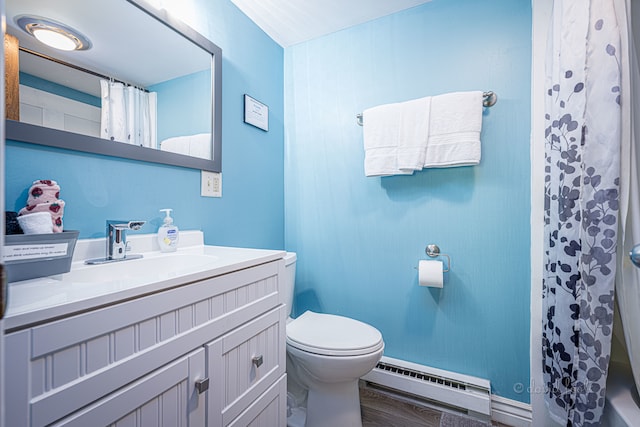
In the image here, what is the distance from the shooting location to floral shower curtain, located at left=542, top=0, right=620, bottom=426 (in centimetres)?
90

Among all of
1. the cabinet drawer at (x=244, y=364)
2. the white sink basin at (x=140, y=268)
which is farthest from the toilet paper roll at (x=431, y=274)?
the white sink basin at (x=140, y=268)

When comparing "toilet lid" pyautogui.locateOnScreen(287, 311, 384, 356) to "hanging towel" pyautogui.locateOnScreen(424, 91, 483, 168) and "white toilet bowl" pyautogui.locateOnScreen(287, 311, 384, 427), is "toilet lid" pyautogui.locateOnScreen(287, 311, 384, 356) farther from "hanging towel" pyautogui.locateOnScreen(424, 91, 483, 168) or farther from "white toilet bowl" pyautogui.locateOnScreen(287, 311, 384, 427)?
"hanging towel" pyautogui.locateOnScreen(424, 91, 483, 168)

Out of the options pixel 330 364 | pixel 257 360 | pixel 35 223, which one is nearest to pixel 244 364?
pixel 257 360

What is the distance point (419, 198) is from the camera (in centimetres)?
158

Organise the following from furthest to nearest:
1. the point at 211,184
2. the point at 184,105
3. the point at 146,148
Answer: the point at 211,184
the point at 184,105
the point at 146,148

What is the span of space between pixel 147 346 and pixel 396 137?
1.39m

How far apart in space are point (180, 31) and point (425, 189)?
54.7 inches

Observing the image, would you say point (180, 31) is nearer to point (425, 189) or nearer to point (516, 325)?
point (425, 189)

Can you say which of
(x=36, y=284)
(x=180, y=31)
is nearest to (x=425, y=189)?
(x=180, y=31)

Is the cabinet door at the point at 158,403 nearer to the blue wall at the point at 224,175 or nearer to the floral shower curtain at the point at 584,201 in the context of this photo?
the blue wall at the point at 224,175

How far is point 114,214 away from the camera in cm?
100

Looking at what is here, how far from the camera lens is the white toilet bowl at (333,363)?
1.17 m

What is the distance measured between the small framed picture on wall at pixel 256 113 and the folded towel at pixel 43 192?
0.94 meters

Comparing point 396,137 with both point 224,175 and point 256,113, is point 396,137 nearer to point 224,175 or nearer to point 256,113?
point 256,113
